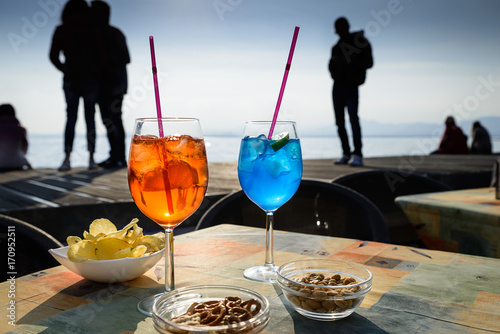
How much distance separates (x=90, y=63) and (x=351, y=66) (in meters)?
2.89

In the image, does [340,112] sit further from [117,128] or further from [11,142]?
[11,142]

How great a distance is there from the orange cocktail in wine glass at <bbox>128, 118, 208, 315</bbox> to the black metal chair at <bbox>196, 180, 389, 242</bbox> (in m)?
0.74

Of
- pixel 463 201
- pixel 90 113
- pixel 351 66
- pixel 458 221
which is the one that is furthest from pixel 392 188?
pixel 90 113

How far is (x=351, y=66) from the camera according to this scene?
4766 millimetres

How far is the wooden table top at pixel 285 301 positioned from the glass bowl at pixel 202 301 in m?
0.05

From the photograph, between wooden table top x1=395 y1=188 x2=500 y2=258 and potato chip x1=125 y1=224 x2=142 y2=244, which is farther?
wooden table top x1=395 y1=188 x2=500 y2=258

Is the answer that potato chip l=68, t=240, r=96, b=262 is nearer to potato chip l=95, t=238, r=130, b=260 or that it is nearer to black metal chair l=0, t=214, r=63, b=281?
potato chip l=95, t=238, r=130, b=260

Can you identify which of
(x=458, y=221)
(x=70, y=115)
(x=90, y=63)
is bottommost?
(x=458, y=221)

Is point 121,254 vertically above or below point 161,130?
below

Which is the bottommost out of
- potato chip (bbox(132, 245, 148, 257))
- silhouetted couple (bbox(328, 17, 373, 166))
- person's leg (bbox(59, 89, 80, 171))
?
potato chip (bbox(132, 245, 148, 257))

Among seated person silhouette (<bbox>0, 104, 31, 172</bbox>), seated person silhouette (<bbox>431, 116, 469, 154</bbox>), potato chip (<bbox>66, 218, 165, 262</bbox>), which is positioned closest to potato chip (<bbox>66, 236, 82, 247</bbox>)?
potato chip (<bbox>66, 218, 165, 262</bbox>)

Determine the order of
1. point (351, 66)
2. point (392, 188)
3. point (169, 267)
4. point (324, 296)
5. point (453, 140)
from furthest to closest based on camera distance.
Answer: point (453, 140) → point (351, 66) → point (392, 188) → point (169, 267) → point (324, 296)

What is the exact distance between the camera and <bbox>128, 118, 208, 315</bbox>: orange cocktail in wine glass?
0.74 m

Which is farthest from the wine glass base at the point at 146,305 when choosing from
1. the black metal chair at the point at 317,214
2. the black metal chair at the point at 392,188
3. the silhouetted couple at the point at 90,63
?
the silhouetted couple at the point at 90,63
